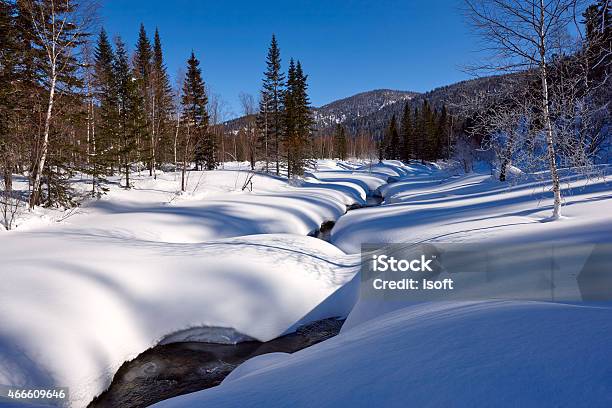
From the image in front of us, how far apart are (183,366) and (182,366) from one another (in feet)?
0.06

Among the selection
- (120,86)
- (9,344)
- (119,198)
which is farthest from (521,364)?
(120,86)

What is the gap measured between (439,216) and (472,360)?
35.7ft

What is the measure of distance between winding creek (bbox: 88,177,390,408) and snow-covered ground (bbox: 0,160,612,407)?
0.20 meters

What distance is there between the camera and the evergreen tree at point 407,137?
6494cm

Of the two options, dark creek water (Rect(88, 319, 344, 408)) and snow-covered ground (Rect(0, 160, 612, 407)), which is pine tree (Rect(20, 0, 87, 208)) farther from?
dark creek water (Rect(88, 319, 344, 408))

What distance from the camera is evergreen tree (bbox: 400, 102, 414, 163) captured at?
64.9m

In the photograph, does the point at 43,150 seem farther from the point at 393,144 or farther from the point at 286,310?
the point at 393,144

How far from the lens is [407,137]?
67.9 metres

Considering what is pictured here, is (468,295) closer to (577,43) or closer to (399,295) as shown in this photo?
(399,295)

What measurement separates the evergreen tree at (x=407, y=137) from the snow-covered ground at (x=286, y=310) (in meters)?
54.2

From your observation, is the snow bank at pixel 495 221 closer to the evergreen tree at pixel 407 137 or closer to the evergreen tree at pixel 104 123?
the evergreen tree at pixel 104 123

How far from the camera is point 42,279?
5.95 meters

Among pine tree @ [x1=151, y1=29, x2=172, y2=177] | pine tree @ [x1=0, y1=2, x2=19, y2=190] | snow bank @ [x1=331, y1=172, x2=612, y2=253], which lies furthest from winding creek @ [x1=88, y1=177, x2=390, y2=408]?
pine tree @ [x1=151, y1=29, x2=172, y2=177]

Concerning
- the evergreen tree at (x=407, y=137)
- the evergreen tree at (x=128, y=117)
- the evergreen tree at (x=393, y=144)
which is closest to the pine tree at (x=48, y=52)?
the evergreen tree at (x=128, y=117)
